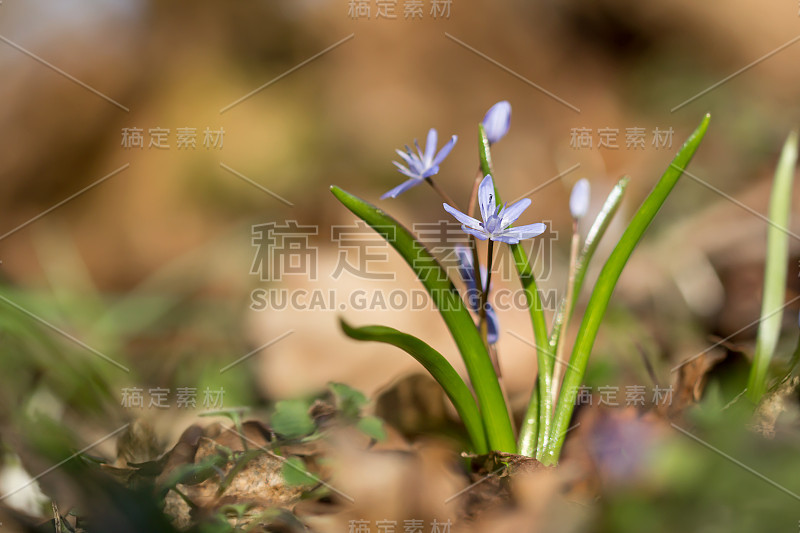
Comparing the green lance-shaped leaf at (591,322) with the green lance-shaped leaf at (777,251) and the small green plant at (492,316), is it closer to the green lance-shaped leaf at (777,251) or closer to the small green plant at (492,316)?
the small green plant at (492,316)

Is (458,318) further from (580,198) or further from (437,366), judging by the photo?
(580,198)

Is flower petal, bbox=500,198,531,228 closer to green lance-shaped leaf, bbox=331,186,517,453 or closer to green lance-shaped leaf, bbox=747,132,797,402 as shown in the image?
Result: green lance-shaped leaf, bbox=331,186,517,453

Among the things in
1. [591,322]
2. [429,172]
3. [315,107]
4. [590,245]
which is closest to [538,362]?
[591,322]

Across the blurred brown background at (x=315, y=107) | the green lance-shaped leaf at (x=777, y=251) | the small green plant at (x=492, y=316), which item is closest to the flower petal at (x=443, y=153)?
the small green plant at (x=492, y=316)

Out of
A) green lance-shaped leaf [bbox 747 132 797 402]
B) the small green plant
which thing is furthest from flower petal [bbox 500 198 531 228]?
green lance-shaped leaf [bbox 747 132 797 402]

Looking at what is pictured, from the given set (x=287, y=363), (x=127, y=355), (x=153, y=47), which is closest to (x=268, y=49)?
(x=153, y=47)

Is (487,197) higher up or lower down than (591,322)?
higher up
